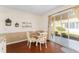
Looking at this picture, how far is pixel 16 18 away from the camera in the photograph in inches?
95.0

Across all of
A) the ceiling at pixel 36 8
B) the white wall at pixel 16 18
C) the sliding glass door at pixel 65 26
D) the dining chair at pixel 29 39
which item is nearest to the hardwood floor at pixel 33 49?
the dining chair at pixel 29 39

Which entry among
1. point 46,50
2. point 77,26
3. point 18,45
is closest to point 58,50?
point 46,50

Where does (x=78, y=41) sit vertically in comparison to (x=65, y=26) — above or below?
below

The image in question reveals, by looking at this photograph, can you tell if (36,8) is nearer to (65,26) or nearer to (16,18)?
(16,18)

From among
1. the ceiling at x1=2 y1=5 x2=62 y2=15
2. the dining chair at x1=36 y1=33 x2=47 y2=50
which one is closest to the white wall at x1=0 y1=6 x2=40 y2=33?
the ceiling at x1=2 y1=5 x2=62 y2=15

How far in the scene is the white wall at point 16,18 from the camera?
2.34 meters

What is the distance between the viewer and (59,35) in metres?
2.57

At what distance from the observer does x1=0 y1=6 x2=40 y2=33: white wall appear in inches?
92.2

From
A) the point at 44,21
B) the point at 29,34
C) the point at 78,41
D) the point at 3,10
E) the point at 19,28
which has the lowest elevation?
the point at 78,41

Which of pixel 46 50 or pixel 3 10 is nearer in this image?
pixel 3 10

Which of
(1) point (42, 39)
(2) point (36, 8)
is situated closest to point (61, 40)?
(1) point (42, 39)

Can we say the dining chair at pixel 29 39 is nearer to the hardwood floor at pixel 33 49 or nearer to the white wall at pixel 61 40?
the hardwood floor at pixel 33 49

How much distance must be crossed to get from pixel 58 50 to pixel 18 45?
1.08 metres

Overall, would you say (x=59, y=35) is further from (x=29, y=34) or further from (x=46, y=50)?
(x=29, y=34)
